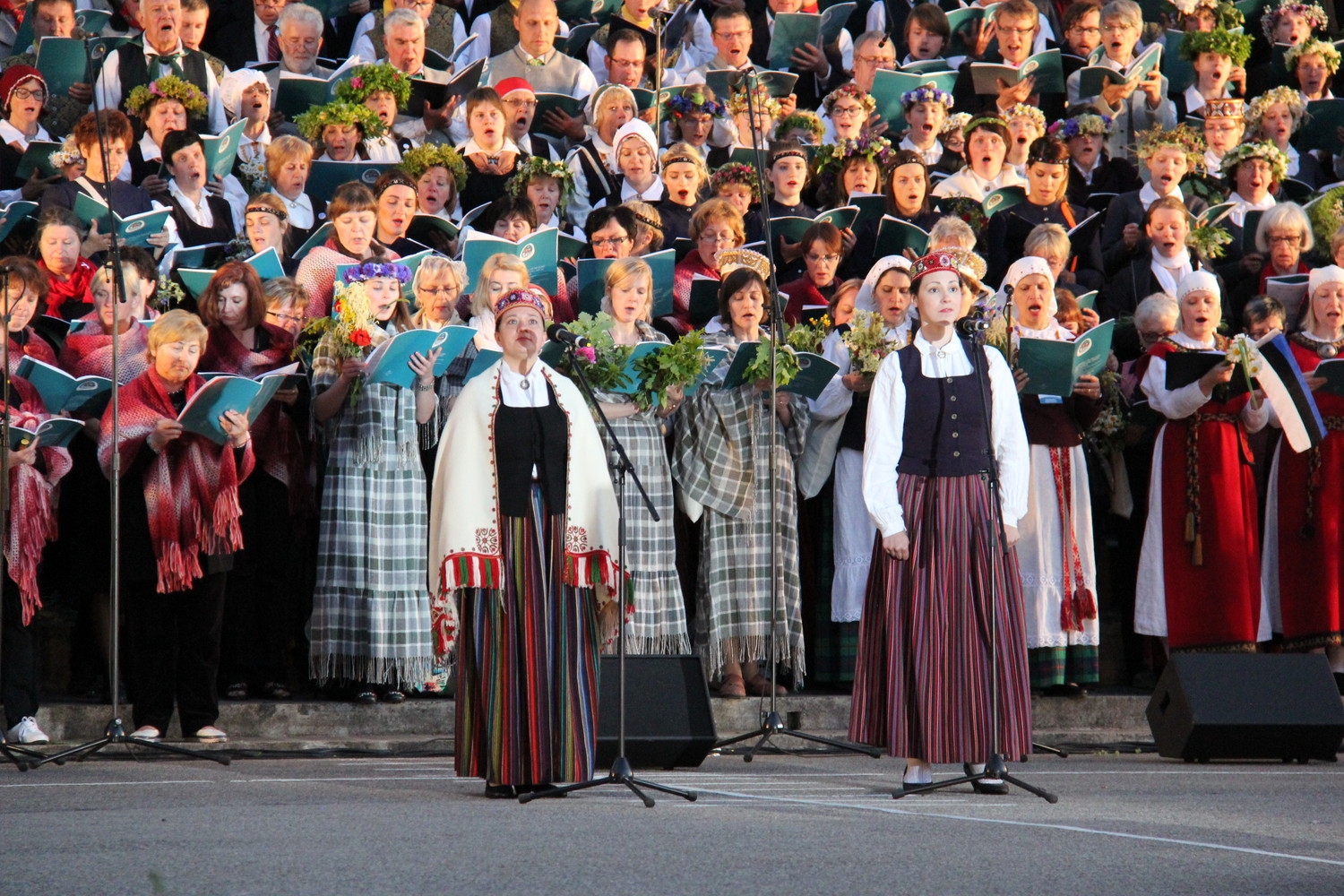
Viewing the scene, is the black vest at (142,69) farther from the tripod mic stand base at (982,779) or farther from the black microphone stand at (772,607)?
the tripod mic stand base at (982,779)

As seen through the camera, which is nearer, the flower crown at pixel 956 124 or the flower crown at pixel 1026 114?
the flower crown at pixel 1026 114

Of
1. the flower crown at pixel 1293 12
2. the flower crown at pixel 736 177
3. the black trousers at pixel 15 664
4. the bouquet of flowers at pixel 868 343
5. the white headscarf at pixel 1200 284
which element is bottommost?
the black trousers at pixel 15 664

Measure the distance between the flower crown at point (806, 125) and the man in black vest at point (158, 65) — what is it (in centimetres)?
301

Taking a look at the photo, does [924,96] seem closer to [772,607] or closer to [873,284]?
[873,284]

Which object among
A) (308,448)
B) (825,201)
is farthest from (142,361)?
(825,201)

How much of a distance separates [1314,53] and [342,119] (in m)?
6.15

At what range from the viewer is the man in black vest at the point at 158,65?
32.5 feet

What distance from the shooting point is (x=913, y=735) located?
6.03 meters

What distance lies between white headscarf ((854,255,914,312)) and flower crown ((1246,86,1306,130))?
3.83 meters

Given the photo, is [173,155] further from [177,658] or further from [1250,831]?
[1250,831]

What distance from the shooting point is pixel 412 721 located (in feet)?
25.0

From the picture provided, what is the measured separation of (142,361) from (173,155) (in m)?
1.80

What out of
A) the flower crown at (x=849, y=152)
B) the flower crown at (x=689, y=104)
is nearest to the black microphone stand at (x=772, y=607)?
the flower crown at (x=849, y=152)

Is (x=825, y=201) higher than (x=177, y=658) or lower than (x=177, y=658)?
higher
